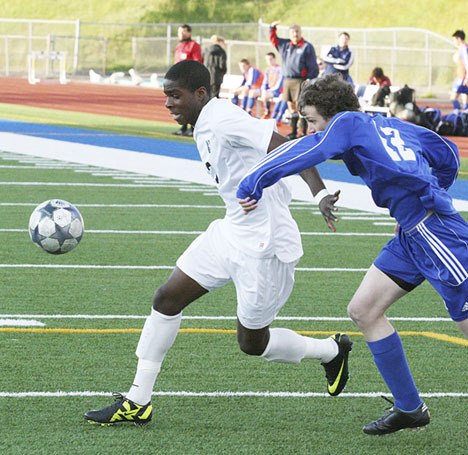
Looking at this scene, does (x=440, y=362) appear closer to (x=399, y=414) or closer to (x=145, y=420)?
(x=399, y=414)

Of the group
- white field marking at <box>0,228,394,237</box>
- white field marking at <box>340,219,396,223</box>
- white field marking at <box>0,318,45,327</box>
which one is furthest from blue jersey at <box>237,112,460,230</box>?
white field marking at <box>340,219,396,223</box>

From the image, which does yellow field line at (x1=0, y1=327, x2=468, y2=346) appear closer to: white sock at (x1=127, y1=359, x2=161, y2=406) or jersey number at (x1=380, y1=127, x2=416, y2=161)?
white sock at (x1=127, y1=359, x2=161, y2=406)

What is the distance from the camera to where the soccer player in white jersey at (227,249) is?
18.6 feet

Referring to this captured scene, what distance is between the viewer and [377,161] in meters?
5.24

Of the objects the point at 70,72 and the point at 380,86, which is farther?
the point at 70,72

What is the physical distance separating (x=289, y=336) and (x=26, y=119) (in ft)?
68.9

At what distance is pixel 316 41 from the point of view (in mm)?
43562

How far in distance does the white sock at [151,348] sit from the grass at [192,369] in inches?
6.9

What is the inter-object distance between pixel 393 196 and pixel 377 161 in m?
0.21

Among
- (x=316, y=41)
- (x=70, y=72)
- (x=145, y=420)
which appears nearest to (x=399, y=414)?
(x=145, y=420)

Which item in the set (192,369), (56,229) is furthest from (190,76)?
(56,229)

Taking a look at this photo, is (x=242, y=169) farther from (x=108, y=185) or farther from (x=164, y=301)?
(x=108, y=185)

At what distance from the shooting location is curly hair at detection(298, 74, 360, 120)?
5352 mm

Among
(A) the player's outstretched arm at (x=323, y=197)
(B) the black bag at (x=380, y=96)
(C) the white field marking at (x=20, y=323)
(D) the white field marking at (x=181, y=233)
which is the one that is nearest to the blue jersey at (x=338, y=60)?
(B) the black bag at (x=380, y=96)
